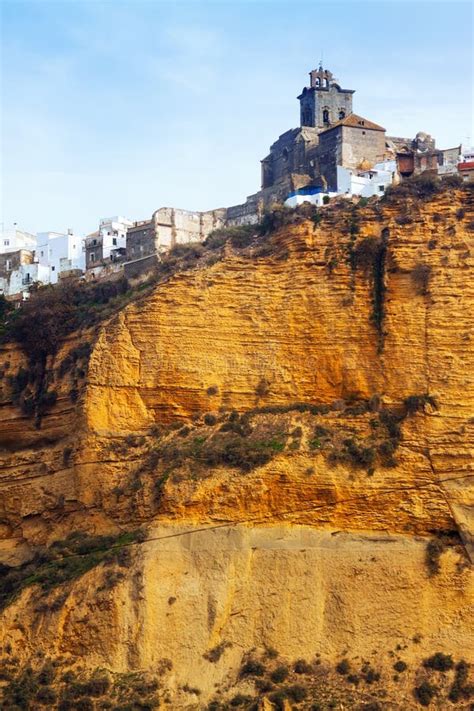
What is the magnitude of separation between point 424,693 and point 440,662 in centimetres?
89

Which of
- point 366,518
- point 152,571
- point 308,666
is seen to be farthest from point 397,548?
point 152,571

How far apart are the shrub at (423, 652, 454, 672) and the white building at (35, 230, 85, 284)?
21.5 m

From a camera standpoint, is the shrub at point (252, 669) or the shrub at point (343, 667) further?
the shrub at point (252, 669)

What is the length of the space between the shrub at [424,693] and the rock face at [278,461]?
0.75ft

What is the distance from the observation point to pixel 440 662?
91.1ft

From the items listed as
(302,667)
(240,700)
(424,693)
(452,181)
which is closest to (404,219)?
(452,181)

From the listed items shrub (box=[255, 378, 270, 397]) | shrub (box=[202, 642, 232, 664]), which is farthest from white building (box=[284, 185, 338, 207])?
shrub (box=[202, 642, 232, 664])

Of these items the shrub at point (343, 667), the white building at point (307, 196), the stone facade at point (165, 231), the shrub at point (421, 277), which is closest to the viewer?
the shrub at point (343, 667)

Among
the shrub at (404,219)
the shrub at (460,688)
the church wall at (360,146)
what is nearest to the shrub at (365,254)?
the shrub at (404,219)

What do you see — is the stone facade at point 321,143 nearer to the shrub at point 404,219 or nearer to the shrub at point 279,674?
the shrub at point 404,219

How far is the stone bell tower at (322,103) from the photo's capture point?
45.3 meters

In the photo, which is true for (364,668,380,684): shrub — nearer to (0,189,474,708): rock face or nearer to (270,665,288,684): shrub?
(0,189,474,708): rock face

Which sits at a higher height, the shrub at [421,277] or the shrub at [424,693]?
the shrub at [421,277]

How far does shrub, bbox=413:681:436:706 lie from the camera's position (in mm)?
27078
